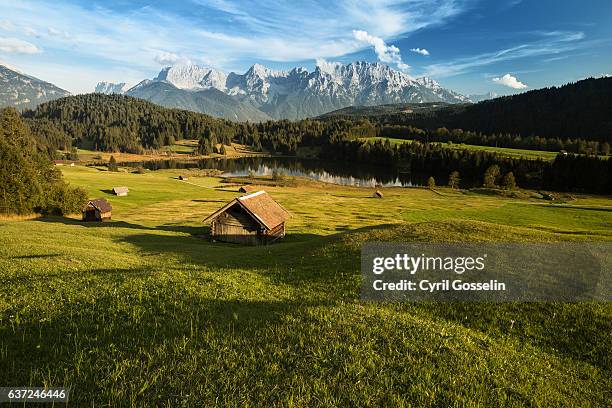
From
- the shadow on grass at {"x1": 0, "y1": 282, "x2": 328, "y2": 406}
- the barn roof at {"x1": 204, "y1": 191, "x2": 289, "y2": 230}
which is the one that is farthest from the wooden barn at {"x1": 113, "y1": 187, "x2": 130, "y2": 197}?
the shadow on grass at {"x1": 0, "y1": 282, "x2": 328, "y2": 406}

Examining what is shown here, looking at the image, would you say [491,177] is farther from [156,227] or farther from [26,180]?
[26,180]

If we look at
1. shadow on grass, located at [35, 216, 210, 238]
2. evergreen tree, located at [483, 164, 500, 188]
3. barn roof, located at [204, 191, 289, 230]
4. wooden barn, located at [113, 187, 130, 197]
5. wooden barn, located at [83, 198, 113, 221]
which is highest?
evergreen tree, located at [483, 164, 500, 188]

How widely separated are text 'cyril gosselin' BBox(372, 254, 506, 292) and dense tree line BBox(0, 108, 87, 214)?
61.6 metres

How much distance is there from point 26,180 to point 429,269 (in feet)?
216

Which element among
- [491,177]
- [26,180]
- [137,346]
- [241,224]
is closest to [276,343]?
[137,346]

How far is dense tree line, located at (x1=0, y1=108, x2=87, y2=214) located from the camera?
53.7 metres

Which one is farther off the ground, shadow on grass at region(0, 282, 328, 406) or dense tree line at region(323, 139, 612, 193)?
dense tree line at region(323, 139, 612, 193)

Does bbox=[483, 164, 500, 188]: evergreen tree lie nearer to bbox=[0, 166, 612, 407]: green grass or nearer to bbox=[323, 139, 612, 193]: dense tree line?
bbox=[323, 139, 612, 193]: dense tree line

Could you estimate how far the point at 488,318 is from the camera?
13.4m

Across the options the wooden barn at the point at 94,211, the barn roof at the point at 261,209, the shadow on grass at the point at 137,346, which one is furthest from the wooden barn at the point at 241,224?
the shadow on grass at the point at 137,346

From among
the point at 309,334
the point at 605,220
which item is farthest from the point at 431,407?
the point at 605,220

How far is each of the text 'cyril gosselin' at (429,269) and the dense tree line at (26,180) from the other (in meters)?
61.6

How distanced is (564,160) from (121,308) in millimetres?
165740

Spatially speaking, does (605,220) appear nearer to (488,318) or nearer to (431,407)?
(488,318)
